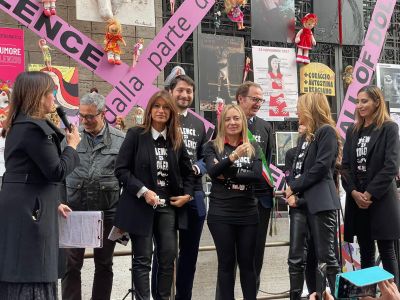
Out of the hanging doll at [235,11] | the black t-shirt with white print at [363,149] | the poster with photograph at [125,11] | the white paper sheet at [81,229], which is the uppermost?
the hanging doll at [235,11]

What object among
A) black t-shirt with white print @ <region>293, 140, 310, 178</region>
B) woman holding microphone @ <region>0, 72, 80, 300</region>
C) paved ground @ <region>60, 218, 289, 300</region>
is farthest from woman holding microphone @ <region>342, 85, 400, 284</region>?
woman holding microphone @ <region>0, 72, 80, 300</region>

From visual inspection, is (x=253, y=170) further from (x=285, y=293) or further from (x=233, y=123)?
(x=285, y=293)

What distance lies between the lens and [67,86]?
6.76 meters

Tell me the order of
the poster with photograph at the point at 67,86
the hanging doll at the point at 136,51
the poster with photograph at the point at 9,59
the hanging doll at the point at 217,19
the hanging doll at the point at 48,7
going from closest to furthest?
the poster with photograph at the point at 9,59 → the hanging doll at the point at 48,7 → the poster with photograph at the point at 67,86 → the hanging doll at the point at 136,51 → the hanging doll at the point at 217,19

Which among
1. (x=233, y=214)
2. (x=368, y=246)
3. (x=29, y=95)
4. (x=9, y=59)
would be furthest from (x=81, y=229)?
(x=9, y=59)

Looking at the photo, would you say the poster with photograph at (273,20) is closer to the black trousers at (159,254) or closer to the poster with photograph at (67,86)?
the poster with photograph at (67,86)

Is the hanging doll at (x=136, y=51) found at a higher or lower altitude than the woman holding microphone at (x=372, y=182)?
higher

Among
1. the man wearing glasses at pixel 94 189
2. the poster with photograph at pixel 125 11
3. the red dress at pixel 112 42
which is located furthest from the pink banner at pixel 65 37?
the man wearing glasses at pixel 94 189

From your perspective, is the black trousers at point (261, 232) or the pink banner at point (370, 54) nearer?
the black trousers at point (261, 232)

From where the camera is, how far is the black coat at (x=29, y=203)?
3.52 metres

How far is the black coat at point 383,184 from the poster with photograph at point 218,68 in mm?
2851

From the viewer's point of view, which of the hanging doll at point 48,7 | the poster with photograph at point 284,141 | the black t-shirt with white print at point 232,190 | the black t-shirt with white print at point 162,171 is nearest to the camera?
the black t-shirt with white print at point 162,171

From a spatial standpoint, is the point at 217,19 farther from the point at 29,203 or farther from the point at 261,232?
the point at 29,203

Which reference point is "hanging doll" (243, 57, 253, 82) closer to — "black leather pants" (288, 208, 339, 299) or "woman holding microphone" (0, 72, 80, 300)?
"black leather pants" (288, 208, 339, 299)
